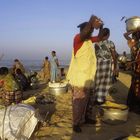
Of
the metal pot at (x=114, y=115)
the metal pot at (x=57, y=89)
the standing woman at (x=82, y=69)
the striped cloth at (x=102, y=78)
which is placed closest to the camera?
the standing woman at (x=82, y=69)

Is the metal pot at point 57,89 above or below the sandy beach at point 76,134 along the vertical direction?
above

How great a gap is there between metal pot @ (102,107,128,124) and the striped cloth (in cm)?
81

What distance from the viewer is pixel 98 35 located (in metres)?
5.83

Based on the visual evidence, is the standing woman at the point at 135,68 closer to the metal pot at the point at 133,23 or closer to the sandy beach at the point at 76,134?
the metal pot at the point at 133,23

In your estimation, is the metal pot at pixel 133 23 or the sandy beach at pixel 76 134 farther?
the metal pot at pixel 133 23

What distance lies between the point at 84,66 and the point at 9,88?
1927 mm

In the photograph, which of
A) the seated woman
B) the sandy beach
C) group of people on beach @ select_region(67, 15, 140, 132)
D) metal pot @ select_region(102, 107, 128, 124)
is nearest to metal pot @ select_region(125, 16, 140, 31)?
group of people on beach @ select_region(67, 15, 140, 132)

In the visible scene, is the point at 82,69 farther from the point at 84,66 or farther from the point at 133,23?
the point at 133,23

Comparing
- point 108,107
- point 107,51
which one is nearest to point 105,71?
point 107,51

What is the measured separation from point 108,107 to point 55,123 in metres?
1.11

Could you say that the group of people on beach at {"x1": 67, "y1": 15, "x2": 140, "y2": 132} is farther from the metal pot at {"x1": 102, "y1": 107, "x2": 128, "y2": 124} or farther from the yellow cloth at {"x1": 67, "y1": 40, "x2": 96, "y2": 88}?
the metal pot at {"x1": 102, "y1": 107, "x2": 128, "y2": 124}

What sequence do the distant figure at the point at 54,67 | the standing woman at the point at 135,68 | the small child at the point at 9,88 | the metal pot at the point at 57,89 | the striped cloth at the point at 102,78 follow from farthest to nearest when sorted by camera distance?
1. the distant figure at the point at 54,67
2. the metal pot at the point at 57,89
3. the standing woman at the point at 135,68
4. the striped cloth at the point at 102,78
5. the small child at the point at 9,88

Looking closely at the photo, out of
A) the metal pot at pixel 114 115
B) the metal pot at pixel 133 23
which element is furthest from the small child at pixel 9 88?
the metal pot at pixel 133 23

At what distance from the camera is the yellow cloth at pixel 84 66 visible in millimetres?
5605
